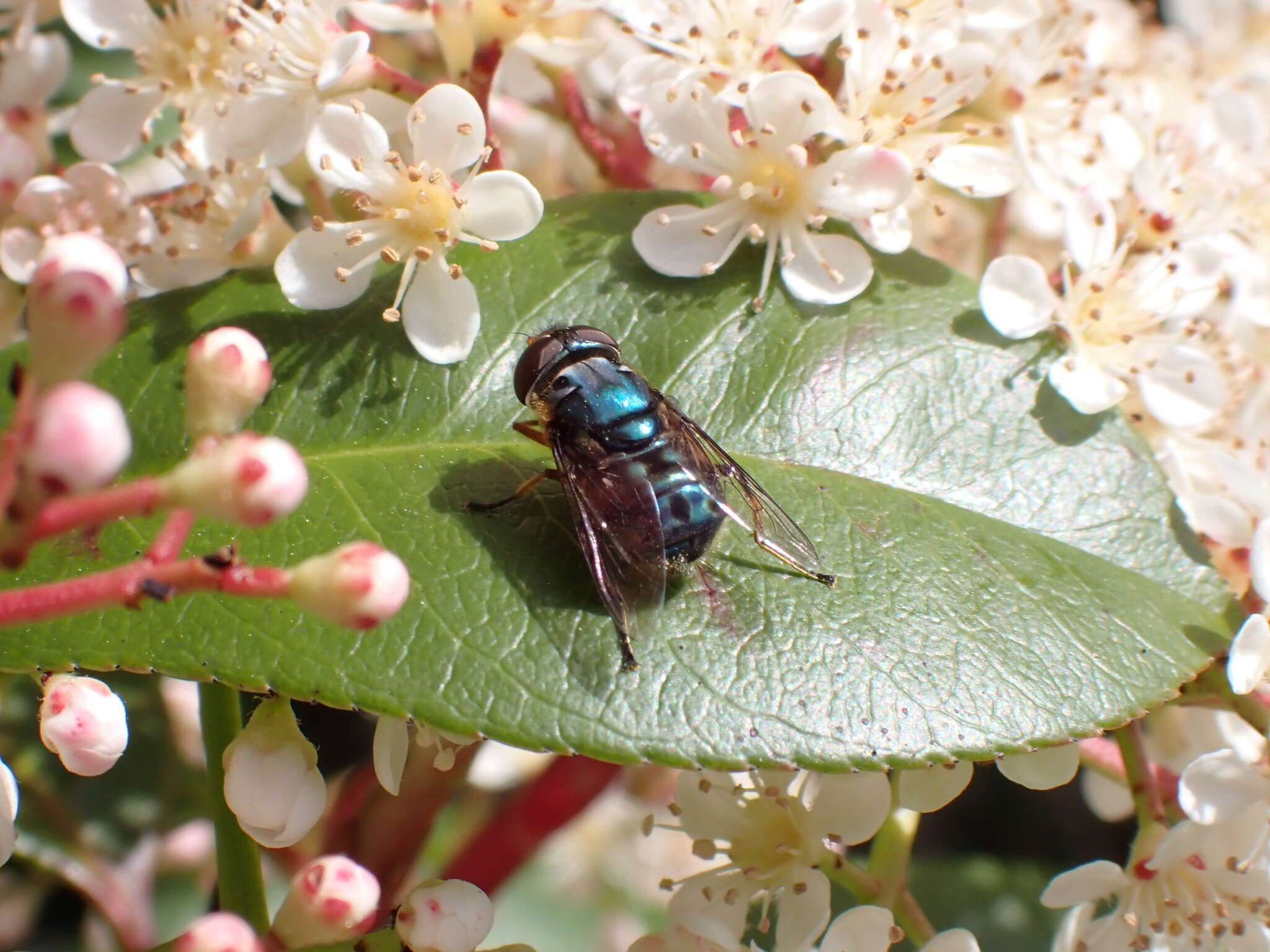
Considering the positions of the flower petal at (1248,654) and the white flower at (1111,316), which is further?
the white flower at (1111,316)

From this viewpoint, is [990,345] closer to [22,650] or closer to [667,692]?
[667,692]

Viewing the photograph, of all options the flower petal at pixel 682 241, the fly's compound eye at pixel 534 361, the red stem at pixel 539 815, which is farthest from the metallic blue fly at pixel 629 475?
the red stem at pixel 539 815

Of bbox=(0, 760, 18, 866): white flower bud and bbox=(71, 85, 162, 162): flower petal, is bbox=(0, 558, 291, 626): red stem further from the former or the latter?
bbox=(71, 85, 162, 162): flower petal

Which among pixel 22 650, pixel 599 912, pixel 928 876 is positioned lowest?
pixel 599 912

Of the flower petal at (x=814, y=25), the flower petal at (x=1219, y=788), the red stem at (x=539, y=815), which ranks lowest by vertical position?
the red stem at (x=539, y=815)

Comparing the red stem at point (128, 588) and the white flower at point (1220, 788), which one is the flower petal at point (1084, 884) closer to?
the white flower at point (1220, 788)

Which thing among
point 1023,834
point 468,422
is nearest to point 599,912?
point 1023,834

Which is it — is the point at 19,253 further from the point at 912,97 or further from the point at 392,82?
the point at 912,97
